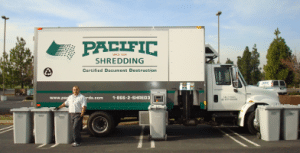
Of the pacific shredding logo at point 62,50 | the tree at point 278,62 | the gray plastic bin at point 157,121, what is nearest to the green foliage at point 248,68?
the tree at point 278,62

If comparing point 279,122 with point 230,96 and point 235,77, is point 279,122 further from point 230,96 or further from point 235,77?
point 235,77

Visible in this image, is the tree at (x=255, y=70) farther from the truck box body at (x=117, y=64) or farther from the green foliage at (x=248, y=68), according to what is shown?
the truck box body at (x=117, y=64)

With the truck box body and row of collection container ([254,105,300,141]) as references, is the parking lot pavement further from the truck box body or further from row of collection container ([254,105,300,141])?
the truck box body

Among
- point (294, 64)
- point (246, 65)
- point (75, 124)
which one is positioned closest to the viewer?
point (75, 124)

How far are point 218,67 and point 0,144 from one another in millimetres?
7325

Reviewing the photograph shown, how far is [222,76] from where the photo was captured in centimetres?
906

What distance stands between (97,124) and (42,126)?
5.70ft

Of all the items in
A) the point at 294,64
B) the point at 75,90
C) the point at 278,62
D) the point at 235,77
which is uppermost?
the point at 278,62

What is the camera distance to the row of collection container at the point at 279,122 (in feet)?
26.4

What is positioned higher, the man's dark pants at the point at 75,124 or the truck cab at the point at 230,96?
the truck cab at the point at 230,96

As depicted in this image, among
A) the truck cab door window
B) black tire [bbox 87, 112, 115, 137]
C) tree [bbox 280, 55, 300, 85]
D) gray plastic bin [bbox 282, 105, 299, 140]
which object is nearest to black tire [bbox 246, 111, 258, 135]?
gray plastic bin [bbox 282, 105, 299, 140]

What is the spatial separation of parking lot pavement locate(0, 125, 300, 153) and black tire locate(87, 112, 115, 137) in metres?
0.20

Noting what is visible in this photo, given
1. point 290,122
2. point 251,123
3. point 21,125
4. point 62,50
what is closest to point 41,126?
point 21,125

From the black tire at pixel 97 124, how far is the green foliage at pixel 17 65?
3276 centimetres
